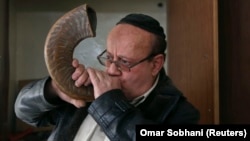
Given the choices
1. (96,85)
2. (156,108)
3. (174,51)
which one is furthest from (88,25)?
(174,51)

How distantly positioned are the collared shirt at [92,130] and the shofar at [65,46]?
12 centimetres

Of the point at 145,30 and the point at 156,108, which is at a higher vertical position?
the point at 145,30

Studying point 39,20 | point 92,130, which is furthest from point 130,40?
point 39,20

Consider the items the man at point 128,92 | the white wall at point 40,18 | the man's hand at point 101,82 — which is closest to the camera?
the man's hand at point 101,82

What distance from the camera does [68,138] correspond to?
Result: 2.92 feet

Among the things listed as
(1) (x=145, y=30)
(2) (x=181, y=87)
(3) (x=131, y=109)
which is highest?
(1) (x=145, y=30)

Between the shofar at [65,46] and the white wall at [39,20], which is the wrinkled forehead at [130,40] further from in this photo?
the white wall at [39,20]

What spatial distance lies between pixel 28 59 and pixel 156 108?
144cm

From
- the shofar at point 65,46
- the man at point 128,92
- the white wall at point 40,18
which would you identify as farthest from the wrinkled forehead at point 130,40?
the white wall at point 40,18

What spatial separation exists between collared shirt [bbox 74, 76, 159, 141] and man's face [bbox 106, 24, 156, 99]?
2 cm

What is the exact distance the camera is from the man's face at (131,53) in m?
0.87

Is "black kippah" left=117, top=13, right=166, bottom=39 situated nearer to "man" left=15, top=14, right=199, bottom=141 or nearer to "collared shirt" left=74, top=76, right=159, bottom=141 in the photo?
"man" left=15, top=14, right=199, bottom=141

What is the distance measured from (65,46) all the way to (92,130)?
247 mm

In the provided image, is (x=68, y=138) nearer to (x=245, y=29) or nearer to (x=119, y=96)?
(x=119, y=96)
